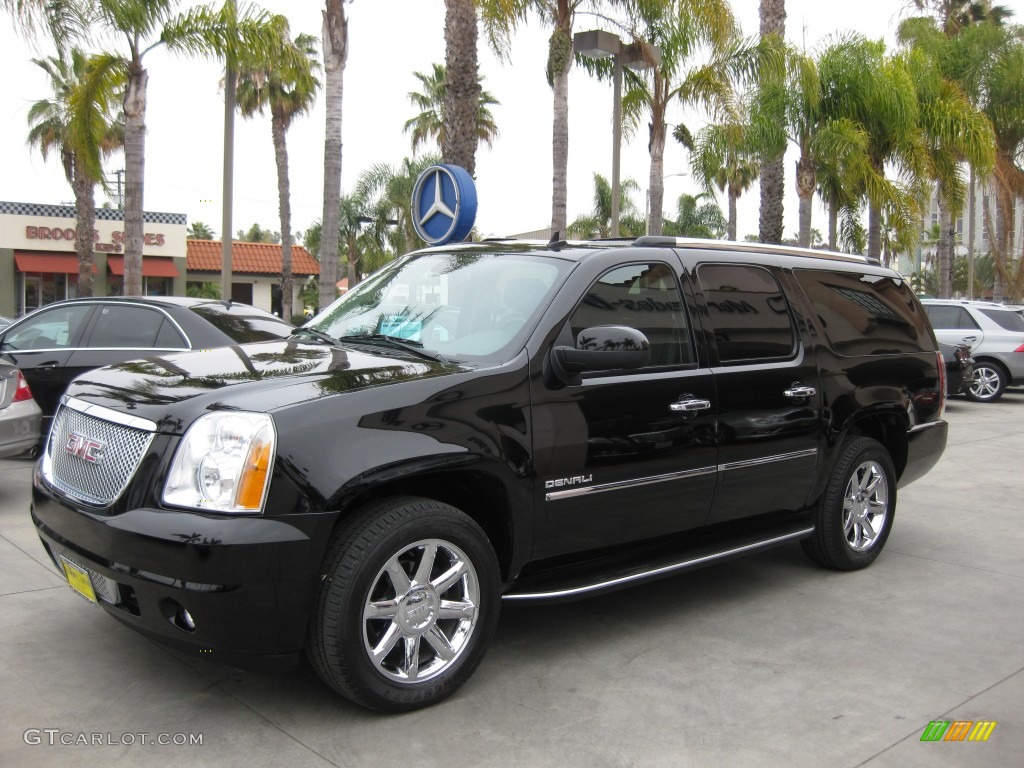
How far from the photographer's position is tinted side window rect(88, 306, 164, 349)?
8.59m

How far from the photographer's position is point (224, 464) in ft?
11.1

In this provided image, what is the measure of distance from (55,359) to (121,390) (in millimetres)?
5647

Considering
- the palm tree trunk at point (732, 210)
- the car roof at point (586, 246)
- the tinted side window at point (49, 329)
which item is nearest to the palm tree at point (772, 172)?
the tinted side window at point (49, 329)

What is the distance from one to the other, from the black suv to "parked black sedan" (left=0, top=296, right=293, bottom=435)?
3470mm

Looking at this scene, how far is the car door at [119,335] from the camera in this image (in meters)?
8.55

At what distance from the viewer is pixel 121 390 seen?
3.93 metres

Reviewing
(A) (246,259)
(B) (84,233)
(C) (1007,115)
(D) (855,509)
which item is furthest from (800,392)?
(A) (246,259)

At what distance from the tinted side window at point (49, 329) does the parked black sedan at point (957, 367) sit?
11988 millimetres

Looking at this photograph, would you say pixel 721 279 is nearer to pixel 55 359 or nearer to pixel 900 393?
pixel 900 393

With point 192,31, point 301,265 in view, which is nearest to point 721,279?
point 192,31

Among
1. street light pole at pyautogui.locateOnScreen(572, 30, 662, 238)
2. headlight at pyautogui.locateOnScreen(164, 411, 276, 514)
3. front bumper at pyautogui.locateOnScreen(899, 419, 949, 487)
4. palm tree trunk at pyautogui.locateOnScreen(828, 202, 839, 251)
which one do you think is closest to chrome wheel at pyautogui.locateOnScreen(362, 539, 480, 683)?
headlight at pyautogui.locateOnScreen(164, 411, 276, 514)

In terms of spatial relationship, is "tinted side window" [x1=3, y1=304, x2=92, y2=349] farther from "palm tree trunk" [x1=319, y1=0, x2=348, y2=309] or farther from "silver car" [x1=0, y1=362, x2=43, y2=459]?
"palm tree trunk" [x1=319, y1=0, x2=348, y2=309]

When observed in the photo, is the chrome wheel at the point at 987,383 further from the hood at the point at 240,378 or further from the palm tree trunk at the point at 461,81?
the hood at the point at 240,378

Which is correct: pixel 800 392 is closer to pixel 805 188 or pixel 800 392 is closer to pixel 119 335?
pixel 119 335
